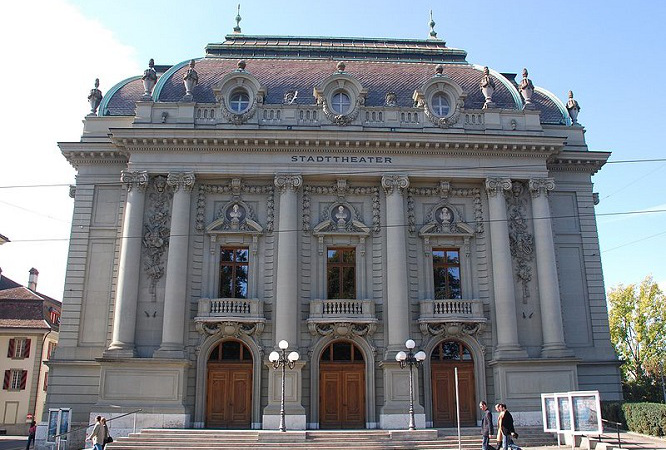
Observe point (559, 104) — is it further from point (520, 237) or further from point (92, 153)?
point (92, 153)

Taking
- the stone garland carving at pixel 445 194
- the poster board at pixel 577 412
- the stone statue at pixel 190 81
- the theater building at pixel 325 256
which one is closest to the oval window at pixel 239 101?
the theater building at pixel 325 256

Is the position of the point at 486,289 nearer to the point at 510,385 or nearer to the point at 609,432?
the point at 510,385

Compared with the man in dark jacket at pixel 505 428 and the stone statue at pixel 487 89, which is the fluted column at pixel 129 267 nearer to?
the man in dark jacket at pixel 505 428

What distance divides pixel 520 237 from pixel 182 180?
1629cm

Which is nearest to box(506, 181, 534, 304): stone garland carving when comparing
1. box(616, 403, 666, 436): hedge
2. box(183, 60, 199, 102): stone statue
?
box(616, 403, 666, 436): hedge

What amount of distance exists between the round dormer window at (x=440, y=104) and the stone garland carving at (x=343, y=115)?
12.1ft

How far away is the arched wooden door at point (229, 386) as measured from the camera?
26641mm

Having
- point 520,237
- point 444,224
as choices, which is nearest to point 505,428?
point 444,224

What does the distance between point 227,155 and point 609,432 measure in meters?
20.5

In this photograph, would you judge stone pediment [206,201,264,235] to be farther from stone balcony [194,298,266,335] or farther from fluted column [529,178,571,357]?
fluted column [529,178,571,357]

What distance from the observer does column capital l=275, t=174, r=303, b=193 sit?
28672mm

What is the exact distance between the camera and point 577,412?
19.2m

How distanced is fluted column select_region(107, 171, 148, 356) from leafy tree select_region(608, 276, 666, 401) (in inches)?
1715

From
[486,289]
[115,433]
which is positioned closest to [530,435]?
[486,289]
